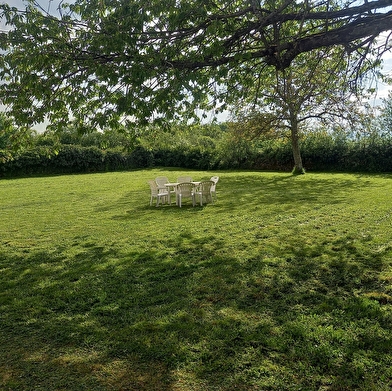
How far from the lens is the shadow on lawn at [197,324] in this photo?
2.81 meters

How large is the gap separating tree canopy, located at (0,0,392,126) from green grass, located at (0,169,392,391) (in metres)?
2.65

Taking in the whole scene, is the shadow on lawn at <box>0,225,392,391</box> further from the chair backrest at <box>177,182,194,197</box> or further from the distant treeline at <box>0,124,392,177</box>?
the distant treeline at <box>0,124,392,177</box>

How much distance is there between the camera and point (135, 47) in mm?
5230

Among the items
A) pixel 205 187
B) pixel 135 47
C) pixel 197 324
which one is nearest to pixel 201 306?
pixel 197 324

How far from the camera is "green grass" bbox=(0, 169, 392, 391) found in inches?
112

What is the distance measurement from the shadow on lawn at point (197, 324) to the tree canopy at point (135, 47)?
8.83 ft

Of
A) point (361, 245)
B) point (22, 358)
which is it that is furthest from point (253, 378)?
point (361, 245)

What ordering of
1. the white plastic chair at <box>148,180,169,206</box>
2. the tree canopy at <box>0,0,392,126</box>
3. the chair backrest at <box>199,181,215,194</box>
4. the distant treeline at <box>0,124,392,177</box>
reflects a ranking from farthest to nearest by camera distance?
the distant treeline at <box>0,124,392,177</box> < the white plastic chair at <box>148,180,169,206</box> < the chair backrest at <box>199,181,215,194</box> < the tree canopy at <box>0,0,392,126</box>

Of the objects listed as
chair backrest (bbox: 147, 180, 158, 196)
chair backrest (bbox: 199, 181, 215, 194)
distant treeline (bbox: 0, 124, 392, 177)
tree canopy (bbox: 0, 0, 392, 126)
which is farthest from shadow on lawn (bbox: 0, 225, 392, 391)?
distant treeline (bbox: 0, 124, 392, 177)

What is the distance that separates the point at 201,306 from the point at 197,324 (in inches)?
17.5

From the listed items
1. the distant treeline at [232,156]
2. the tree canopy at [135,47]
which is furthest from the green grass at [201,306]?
the distant treeline at [232,156]

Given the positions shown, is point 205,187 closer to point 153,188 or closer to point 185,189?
point 185,189

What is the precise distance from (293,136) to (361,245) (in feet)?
54.8

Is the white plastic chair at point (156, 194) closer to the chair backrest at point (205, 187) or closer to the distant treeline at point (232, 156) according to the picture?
the chair backrest at point (205, 187)
